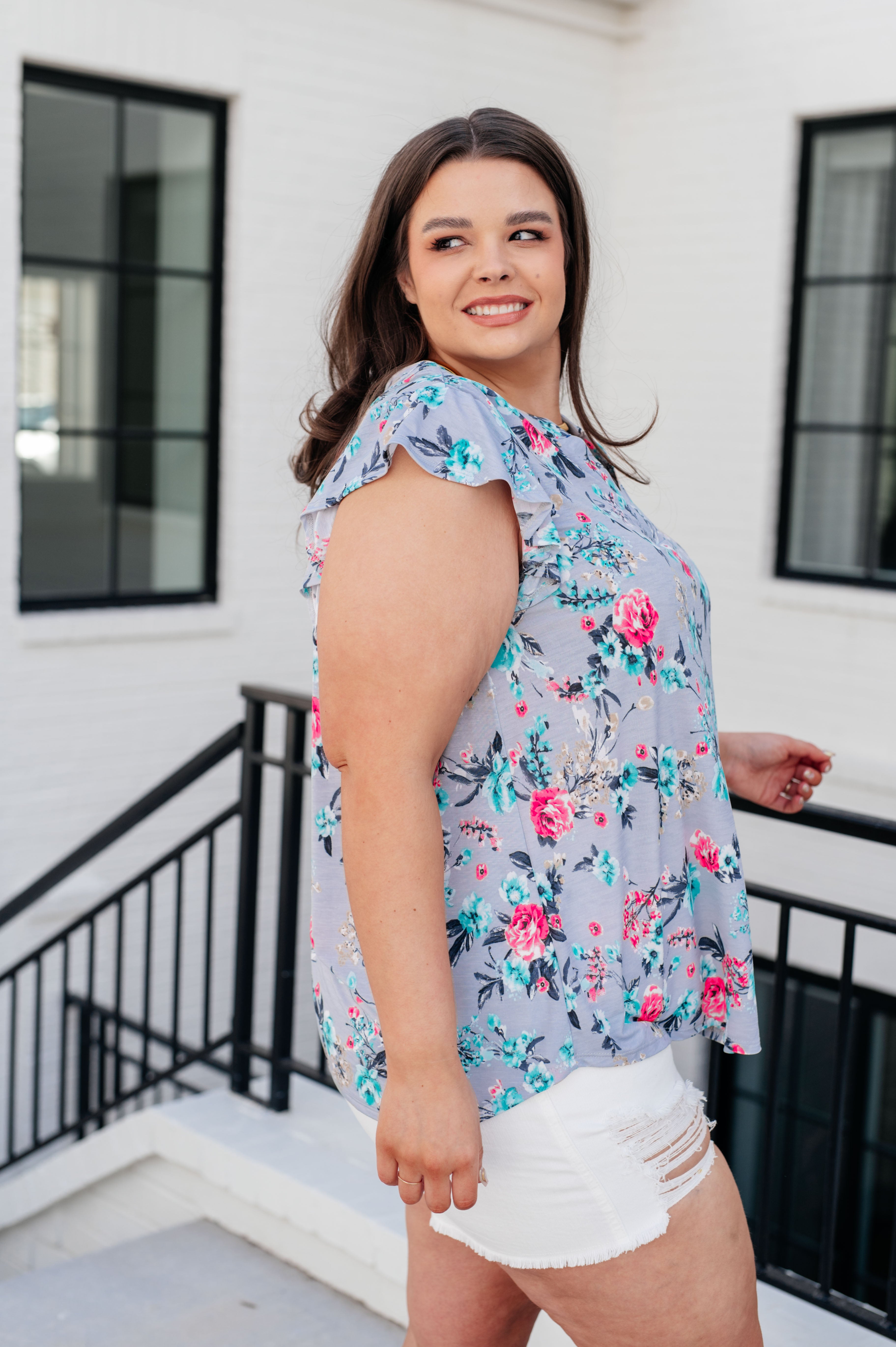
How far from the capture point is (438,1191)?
1143 mm

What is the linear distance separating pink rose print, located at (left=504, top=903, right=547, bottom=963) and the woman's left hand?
0.66 meters

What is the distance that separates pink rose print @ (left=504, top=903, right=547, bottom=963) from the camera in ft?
3.98

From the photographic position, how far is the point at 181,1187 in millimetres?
3064

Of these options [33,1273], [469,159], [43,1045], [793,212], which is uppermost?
[793,212]

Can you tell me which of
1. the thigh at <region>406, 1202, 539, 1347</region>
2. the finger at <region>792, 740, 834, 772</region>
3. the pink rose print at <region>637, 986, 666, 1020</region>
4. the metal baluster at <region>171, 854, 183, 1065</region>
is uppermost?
the finger at <region>792, 740, 834, 772</region>

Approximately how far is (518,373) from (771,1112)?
1.46 meters

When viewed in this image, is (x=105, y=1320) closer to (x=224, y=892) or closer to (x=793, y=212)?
(x=224, y=892)

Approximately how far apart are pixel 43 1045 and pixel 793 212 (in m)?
4.18

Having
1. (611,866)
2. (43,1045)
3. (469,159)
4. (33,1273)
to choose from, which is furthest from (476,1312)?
(43,1045)

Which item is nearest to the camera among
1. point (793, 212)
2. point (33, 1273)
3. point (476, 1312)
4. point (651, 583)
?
point (651, 583)

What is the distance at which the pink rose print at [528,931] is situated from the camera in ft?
3.98

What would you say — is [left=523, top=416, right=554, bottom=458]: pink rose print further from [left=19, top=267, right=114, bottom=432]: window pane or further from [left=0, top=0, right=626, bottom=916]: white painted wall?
[left=19, top=267, right=114, bottom=432]: window pane

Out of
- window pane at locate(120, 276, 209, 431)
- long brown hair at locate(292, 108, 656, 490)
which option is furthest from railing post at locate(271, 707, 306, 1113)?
window pane at locate(120, 276, 209, 431)

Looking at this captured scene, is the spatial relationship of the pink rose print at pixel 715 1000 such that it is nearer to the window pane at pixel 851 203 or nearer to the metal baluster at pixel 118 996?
the metal baluster at pixel 118 996
